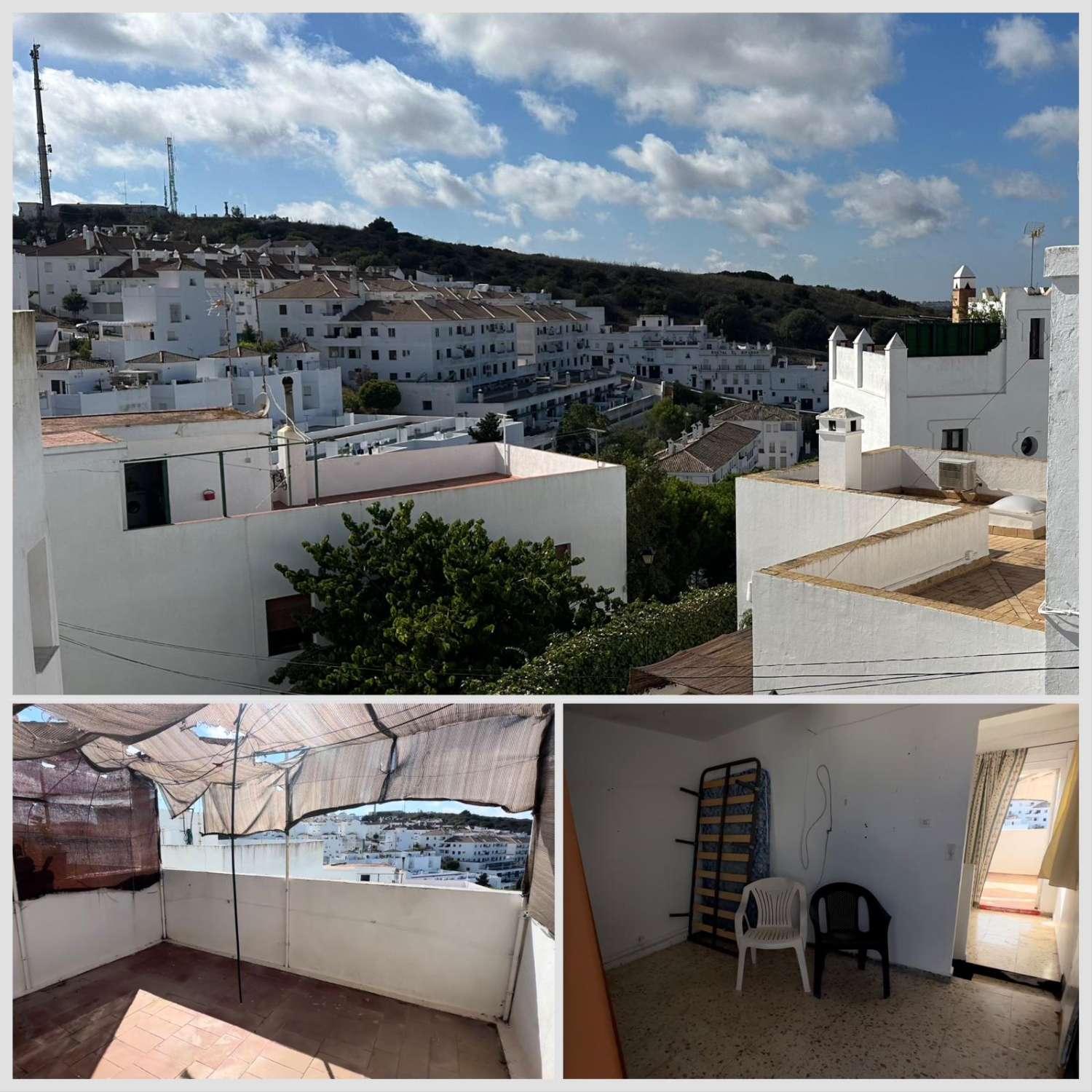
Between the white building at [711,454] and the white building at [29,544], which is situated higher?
the white building at [29,544]

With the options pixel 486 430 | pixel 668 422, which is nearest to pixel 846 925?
pixel 486 430

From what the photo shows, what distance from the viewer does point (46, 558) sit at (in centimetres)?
518

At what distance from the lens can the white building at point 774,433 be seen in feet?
137

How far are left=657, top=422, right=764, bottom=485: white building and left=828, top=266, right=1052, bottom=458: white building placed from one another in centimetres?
1782

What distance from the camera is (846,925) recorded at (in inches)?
133

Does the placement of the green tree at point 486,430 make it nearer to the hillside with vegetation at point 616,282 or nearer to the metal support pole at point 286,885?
the metal support pole at point 286,885

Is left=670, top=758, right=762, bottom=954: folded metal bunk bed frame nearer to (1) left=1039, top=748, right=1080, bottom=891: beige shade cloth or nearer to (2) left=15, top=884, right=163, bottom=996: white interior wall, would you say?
(1) left=1039, top=748, right=1080, bottom=891: beige shade cloth

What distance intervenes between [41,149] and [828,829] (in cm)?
7504

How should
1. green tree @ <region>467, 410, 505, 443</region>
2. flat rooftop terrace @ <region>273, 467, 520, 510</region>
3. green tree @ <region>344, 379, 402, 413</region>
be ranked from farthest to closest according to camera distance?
green tree @ <region>344, 379, 402, 413</region> < green tree @ <region>467, 410, 505, 443</region> < flat rooftop terrace @ <region>273, 467, 520, 510</region>

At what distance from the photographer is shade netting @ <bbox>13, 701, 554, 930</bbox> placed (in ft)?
9.66

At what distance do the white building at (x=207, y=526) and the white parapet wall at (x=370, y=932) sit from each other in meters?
7.04

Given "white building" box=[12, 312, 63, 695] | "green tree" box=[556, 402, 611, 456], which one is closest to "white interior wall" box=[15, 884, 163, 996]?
"white building" box=[12, 312, 63, 695]

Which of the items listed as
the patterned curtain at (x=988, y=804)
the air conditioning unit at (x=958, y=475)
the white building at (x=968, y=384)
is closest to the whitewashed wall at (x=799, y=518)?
the air conditioning unit at (x=958, y=475)

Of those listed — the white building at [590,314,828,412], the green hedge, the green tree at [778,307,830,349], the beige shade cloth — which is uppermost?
the green tree at [778,307,830,349]
